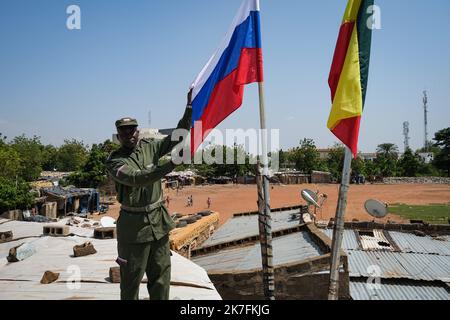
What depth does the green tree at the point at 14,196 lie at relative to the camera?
64.7 ft

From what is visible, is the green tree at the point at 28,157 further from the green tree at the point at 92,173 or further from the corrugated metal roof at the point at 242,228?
the corrugated metal roof at the point at 242,228

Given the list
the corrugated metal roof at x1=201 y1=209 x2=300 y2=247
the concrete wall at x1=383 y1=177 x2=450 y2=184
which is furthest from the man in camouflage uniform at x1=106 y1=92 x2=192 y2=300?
the concrete wall at x1=383 y1=177 x2=450 y2=184

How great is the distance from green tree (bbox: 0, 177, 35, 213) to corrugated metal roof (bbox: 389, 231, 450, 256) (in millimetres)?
19630

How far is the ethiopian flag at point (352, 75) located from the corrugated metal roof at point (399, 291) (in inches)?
177

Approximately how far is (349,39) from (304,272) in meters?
4.31

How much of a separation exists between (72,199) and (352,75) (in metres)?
29.1

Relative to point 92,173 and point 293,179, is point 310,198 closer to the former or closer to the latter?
point 92,173

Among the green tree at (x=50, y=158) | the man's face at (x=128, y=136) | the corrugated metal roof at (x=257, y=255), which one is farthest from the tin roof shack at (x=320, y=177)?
the man's face at (x=128, y=136)

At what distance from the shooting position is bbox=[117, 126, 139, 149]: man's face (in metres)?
3.27

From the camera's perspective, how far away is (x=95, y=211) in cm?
3166

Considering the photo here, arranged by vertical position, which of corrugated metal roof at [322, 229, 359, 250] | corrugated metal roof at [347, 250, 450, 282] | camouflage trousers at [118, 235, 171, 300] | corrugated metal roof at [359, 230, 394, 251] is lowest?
corrugated metal roof at [347, 250, 450, 282]

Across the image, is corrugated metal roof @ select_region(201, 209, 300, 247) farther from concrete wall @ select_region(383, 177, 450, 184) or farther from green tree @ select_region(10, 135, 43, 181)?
concrete wall @ select_region(383, 177, 450, 184)
